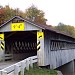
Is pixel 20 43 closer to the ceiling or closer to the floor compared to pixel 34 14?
closer to the floor

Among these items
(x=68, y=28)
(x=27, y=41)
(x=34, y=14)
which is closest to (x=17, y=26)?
(x=27, y=41)

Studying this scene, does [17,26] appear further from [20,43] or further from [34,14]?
[34,14]

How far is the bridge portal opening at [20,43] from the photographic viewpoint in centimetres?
2015

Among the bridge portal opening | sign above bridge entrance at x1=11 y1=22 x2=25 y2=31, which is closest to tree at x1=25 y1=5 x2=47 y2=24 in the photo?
the bridge portal opening

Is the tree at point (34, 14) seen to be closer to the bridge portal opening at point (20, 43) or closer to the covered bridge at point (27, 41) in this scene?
the bridge portal opening at point (20, 43)

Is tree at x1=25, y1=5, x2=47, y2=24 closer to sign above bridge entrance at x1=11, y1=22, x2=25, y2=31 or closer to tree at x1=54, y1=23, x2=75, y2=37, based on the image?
tree at x1=54, y1=23, x2=75, y2=37

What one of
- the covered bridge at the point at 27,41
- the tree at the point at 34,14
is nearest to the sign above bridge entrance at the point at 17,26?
the covered bridge at the point at 27,41

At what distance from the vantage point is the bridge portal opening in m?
20.2

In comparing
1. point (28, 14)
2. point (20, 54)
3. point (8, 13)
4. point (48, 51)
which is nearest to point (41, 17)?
point (28, 14)

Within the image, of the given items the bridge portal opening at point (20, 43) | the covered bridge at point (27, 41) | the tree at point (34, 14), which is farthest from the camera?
the tree at point (34, 14)

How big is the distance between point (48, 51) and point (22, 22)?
9.26 ft

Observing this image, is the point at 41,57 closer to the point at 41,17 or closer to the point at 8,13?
the point at 8,13

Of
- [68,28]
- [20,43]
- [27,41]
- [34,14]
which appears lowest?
[20,43]

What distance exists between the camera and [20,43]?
22.8m
